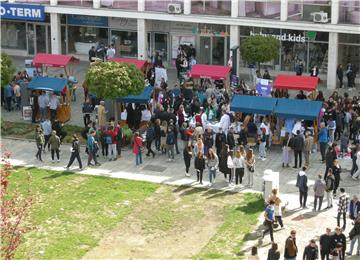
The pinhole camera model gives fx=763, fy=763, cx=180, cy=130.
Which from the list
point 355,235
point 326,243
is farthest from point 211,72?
point 326,243

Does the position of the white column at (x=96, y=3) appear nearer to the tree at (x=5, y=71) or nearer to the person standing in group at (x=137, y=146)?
the tree at (x=5, y=71)

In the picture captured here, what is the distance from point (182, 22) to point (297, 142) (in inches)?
695

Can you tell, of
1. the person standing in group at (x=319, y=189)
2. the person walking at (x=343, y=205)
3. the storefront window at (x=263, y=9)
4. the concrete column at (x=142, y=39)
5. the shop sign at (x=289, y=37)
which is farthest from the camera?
the concrete column at (x=142, y=39)

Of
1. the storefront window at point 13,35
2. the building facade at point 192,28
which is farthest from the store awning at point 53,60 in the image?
the storefront window at point 13,35

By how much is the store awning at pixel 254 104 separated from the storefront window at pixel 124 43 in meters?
15.6

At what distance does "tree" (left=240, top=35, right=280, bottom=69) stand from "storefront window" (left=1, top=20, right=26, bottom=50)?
16.8 meters

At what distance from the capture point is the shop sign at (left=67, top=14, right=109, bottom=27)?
156ft

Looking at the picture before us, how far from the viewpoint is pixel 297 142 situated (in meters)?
29.6

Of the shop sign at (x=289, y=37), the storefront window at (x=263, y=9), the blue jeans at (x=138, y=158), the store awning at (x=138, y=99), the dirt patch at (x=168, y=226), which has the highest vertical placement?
the storefront window at (x=263, y=9)

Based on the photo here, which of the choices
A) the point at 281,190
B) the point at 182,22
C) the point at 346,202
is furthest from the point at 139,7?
the point at 346,202

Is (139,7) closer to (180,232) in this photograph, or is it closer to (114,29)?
(114,29)

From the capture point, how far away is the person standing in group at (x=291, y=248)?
20.8 m

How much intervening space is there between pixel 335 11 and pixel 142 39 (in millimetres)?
11538

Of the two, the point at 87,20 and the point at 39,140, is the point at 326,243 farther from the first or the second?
the point at 87,20
